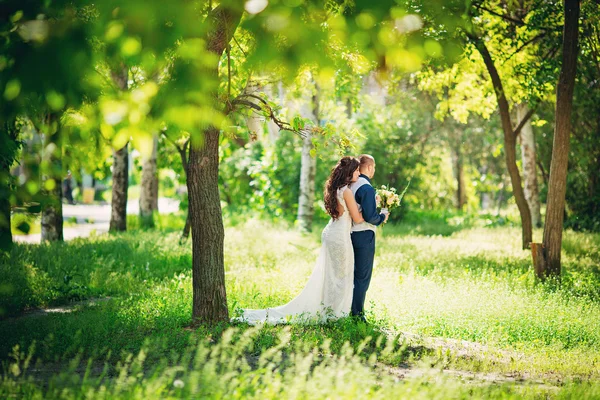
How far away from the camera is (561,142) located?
11641 mm

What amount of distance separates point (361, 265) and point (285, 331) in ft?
5.90

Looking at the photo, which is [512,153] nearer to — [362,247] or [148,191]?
[362,247]

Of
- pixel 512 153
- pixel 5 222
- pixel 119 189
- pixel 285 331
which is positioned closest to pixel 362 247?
pixel 285 331

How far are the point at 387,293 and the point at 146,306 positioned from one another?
12.8 ft

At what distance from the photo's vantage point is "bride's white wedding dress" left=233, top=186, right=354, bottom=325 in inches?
334

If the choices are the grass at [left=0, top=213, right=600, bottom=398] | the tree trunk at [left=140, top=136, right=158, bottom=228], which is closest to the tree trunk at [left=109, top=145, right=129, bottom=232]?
the tree trunk at [left=140, top=136, right=158, bottom=228]

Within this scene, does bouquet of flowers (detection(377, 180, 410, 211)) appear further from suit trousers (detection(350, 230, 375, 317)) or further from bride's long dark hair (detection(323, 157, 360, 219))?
bride's long dark hair (detection(323, 157, 360, 219))

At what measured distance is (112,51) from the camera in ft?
11.3

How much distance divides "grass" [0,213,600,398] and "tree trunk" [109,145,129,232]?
125 inches

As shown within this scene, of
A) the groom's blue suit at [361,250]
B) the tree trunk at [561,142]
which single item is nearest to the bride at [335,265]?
the groom's blue suit at [361,250]

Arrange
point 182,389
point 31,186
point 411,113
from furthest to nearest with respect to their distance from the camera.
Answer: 1. point 411,113
2. point 182,389
3. point 31,186

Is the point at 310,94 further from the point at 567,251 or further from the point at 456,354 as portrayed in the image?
the point at 456,354

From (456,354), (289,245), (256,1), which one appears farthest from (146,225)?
(256,1)

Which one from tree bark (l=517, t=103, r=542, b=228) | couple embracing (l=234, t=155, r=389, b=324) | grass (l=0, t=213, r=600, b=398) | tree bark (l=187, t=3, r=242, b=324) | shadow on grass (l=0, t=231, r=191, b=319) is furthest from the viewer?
tree bark (l=517, t=103, r=542, b=228)
